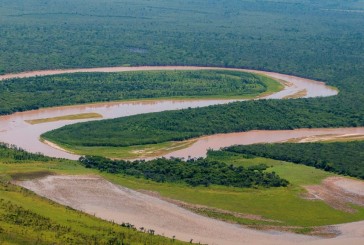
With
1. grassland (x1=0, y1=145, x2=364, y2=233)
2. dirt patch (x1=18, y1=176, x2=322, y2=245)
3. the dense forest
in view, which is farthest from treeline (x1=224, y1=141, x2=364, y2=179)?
dirt patch (x1=18, y1=176, x2=322, y2=245)

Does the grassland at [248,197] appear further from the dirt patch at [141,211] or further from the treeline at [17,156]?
the dirt patch at [141,211]

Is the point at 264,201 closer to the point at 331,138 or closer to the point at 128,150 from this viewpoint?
the point at 128,150

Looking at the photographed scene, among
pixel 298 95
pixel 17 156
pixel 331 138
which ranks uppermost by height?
pixel 17 156

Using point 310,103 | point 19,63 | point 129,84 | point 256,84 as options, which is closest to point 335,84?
point 256,84

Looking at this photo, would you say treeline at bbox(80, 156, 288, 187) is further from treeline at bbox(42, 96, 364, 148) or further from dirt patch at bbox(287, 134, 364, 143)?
dirt patch at bbox(287, 134, 364, 143)

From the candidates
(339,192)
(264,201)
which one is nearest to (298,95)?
(339,192)

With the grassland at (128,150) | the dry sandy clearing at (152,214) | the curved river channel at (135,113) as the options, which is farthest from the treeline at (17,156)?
the grassland at (128,150)

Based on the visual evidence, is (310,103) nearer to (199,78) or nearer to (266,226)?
(199,78)
